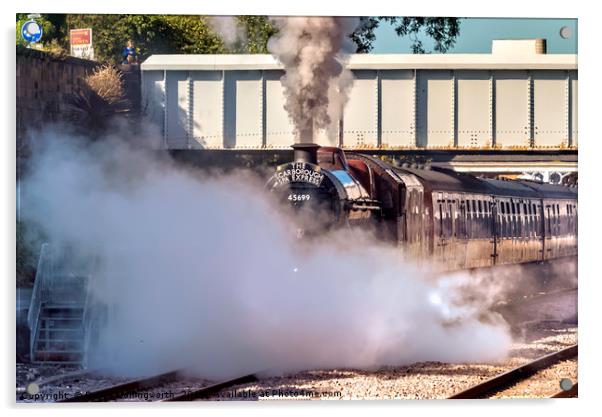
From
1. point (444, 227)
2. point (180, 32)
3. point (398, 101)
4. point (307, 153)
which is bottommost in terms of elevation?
point (444, 227)

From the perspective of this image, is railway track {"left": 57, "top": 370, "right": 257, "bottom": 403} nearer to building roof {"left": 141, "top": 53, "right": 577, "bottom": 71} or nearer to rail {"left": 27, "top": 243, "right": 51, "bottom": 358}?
rail {"left": 27, "top": 243, "right": 51, "bottom": 358}

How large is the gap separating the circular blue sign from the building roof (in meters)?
1.15

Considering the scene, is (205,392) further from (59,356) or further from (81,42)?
(81,42)

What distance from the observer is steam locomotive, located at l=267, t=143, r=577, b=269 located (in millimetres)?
11969

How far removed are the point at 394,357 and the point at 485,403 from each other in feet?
3.58

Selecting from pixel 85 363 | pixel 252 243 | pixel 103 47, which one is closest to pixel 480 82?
pixel 252 243

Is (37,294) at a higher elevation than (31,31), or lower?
lower

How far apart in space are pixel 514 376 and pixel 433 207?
212 cm

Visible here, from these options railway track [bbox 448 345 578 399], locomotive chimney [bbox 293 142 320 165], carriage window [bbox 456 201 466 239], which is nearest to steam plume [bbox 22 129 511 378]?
locomotive chimney [bbox 293 142 320 165]

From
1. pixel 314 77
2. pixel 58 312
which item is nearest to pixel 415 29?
pixel 314 77

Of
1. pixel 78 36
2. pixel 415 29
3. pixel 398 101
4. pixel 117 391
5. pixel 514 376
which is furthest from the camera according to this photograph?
pixel 398 101

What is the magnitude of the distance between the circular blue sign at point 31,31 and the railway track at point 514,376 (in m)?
5.50

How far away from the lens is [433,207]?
13.1 metres
